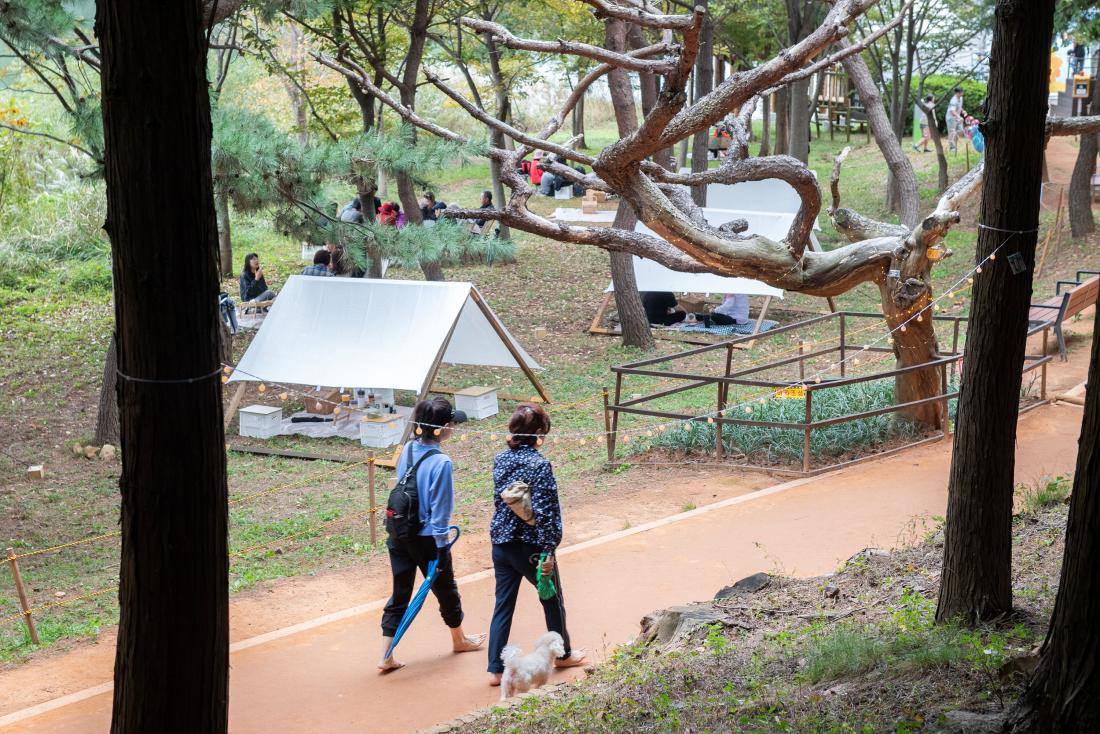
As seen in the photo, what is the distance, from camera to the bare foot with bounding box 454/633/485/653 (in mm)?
6473

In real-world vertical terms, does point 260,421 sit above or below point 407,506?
below

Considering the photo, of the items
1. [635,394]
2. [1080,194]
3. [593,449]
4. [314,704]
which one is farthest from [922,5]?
[314,704]

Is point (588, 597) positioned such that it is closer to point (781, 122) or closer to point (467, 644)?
point (467, 644)

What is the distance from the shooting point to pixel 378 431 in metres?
12.7

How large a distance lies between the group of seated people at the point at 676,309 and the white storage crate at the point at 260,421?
7.43 m

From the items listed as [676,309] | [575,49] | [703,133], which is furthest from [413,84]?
[575,49]

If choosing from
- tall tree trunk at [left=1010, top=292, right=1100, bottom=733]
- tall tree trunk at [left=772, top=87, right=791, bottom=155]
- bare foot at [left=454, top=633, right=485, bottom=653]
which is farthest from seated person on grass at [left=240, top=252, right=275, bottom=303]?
tall tree trunk at [left=772, top=87, right=791, bottom=155]

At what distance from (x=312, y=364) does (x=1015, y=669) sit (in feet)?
33.2

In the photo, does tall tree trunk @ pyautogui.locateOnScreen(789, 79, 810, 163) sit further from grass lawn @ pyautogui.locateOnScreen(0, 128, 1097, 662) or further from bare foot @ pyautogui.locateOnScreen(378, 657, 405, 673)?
bare foot @ pyautogui.locateOnScreen(378, 657, 405, 673)

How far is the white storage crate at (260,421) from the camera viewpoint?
43.0 feet

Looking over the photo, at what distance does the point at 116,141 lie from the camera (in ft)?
10.8

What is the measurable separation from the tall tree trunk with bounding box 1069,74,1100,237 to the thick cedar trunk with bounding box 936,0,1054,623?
54.8 ft

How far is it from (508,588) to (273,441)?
25.7 feet

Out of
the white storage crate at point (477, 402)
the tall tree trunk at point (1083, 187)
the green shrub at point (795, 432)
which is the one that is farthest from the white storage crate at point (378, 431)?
the tall tree trunk at point (1083, 187)
